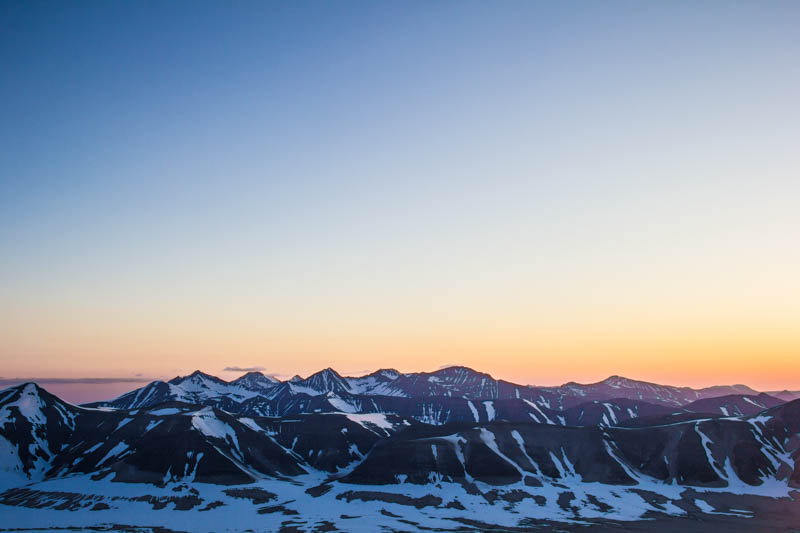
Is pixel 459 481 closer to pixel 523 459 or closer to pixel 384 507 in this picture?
pixel 523 459

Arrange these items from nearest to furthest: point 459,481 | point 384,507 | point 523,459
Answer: point 384,507
point 459,481
point 523,459

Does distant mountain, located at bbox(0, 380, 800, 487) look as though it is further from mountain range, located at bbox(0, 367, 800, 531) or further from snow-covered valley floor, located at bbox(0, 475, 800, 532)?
snow-covered valley floor, located at bbox(0, 475, 800, 532)

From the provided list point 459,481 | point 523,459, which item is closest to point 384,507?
point 459,481

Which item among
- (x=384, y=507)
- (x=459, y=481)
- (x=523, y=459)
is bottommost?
(x=384, y=507)

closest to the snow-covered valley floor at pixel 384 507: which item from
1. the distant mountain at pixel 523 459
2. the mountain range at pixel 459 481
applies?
the mountain range at pixel 459 481

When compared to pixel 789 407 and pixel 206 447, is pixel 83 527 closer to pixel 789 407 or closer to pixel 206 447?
pixel 206 447

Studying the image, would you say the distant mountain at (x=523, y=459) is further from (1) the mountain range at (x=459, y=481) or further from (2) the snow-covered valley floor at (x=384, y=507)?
(2) the snow-covered valley floor at (x=384, y=507)

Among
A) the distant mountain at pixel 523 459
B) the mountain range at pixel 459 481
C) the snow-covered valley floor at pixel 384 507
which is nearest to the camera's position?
the snow-covered valley floor at pixel 384 507

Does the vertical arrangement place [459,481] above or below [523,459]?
below

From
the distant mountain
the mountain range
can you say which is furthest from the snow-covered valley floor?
the distant mountain

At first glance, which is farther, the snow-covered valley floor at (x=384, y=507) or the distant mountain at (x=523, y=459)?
the distant mountain at (x=523, y=459)

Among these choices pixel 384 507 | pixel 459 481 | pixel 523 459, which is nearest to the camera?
pixel 384 507

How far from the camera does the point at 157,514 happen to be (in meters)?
144

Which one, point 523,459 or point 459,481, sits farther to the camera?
point 523,459
